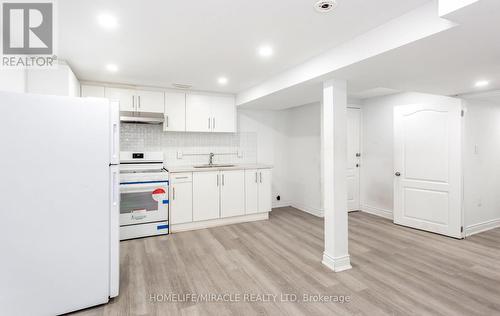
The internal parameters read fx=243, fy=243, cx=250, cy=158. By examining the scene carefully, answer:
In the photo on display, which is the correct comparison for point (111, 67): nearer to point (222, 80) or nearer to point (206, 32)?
point (222, 80)

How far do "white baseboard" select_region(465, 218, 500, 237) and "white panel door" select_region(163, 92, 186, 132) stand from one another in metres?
4.63

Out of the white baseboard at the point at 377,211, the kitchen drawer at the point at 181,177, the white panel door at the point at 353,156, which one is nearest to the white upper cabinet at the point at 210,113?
the kitchen drawer at the point at 181,177

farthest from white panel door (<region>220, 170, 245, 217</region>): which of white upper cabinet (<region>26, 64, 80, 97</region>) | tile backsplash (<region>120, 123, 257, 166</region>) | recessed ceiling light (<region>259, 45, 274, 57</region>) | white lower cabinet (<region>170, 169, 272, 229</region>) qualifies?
white upper cabinet (<region>26, 64, 80, 97</region>)

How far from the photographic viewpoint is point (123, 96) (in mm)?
3748

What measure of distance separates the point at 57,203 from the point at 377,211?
4.82 m

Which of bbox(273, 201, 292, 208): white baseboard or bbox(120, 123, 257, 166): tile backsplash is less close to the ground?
bbox(120, 123, 257, 166): tile backsplash

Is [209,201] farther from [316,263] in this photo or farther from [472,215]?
[472,215]

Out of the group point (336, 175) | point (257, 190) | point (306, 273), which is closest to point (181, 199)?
point (257, 190)

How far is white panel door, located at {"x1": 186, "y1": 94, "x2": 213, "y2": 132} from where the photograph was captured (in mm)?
4195

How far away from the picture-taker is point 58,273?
5.98ft

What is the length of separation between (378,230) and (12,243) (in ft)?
13.8

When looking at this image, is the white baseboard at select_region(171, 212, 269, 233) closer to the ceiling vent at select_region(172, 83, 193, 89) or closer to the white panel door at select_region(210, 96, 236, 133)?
the white panel door at select_region(210, 96, 236, 133)

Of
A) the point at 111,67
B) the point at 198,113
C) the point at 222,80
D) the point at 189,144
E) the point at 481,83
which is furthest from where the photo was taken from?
the point at 189,144

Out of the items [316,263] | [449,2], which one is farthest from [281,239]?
[449,2]
